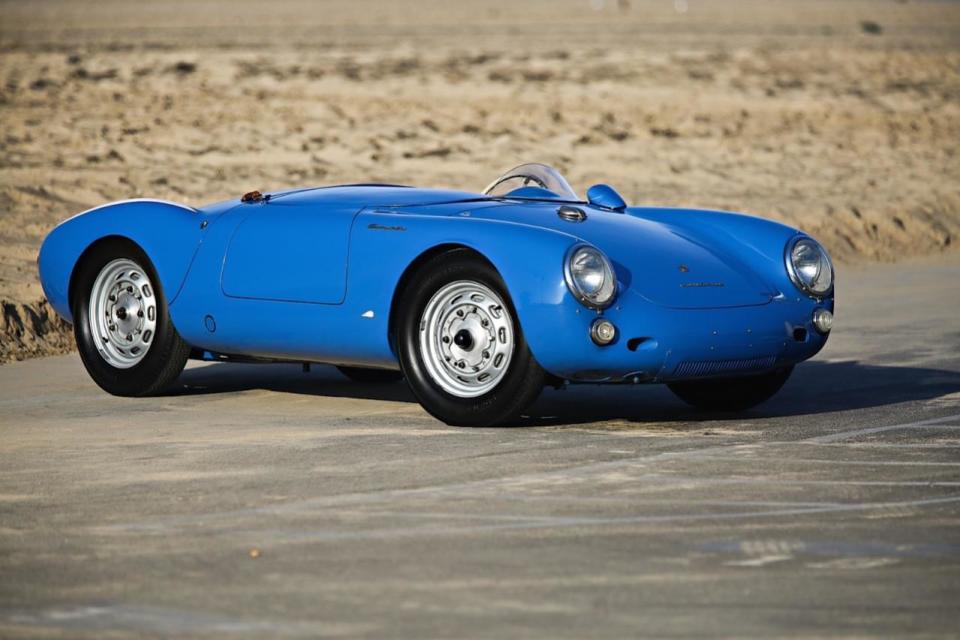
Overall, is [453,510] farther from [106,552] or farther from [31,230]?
[31,230]

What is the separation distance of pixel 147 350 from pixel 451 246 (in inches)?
78.1

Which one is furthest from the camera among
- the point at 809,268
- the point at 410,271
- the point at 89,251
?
the point at 89,251

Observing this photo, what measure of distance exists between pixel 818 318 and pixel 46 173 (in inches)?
448

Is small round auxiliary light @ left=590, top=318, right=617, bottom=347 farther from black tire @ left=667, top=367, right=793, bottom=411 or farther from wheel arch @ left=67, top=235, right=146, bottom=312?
wheel arch @ left=67, top=235, right=146, bottom=312

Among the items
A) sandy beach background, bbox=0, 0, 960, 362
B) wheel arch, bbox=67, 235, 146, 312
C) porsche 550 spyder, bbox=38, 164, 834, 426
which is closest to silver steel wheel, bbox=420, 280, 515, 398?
porsche 550 spyder, bbox=38, 164, 834, 426

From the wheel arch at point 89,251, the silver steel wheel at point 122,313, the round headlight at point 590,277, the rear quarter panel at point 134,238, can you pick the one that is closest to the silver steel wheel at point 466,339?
the round headlight at point 590,277

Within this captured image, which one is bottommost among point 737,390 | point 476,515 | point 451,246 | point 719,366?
point 737,390

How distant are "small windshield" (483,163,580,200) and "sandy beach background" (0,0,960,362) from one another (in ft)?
11.1

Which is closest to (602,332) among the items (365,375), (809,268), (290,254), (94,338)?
(809,268)

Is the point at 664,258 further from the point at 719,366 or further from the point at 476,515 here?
the point at 476,515

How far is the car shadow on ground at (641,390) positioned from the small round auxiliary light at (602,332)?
76 cm

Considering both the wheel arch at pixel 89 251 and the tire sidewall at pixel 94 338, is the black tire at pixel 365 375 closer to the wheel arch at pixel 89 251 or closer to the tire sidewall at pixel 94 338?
the tire sidewall at pixel 94 338

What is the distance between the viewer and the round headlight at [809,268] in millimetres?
9539

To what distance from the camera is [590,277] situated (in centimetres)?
862
